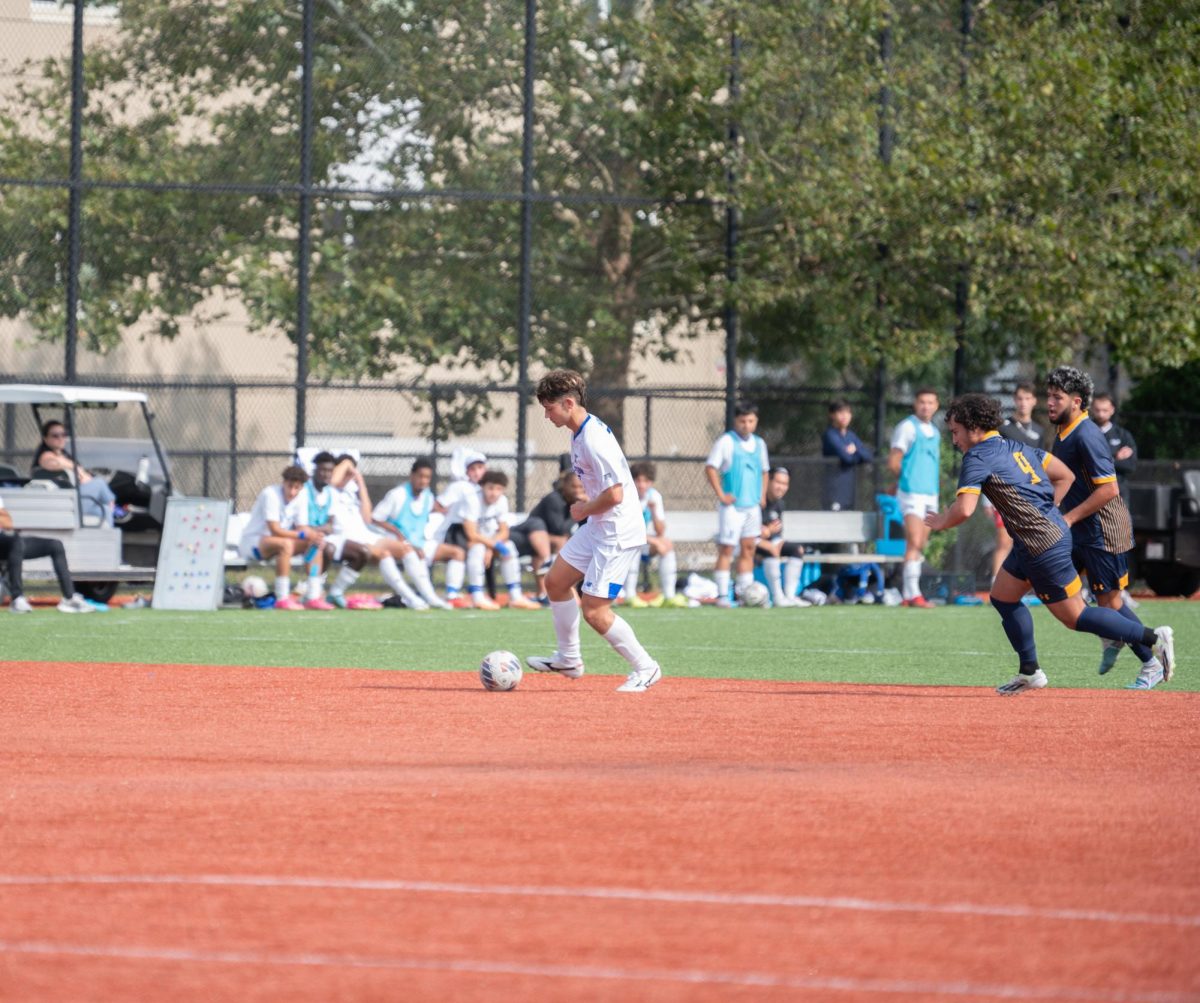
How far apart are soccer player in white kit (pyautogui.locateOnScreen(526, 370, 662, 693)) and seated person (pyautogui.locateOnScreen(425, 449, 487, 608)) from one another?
359 inches

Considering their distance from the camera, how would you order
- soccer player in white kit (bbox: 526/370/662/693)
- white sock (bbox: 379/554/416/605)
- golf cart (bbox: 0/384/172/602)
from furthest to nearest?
white sock (bbox: 379/554/416/605)
golf cart (bbox: 0/384/172/602)
soccer player in white kit (bbox: 526/370/662/693)

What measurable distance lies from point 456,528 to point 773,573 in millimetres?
3354

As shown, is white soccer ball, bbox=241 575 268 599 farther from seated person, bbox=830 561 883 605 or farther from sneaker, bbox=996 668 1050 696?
sneaker, bbox=996 668 1050 696

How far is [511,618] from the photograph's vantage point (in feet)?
59.9

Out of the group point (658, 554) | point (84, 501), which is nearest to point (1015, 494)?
point (658, 554)

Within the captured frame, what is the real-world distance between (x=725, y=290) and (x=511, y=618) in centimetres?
823

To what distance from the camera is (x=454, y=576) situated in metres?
20.5

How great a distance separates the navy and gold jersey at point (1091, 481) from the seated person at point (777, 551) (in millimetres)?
8711

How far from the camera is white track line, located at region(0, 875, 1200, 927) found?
5.32 m

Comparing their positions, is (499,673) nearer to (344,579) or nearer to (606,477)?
(606,477)

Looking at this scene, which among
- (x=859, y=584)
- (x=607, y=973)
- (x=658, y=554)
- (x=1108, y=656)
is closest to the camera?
(x=607, y=973)

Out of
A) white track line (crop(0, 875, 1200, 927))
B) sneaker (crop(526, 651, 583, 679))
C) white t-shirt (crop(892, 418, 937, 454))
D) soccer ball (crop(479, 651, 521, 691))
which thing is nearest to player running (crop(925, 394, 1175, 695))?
sneaker (crop(526, 651, 583, 679))

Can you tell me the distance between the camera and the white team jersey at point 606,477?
10.8m

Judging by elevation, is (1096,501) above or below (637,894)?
above
